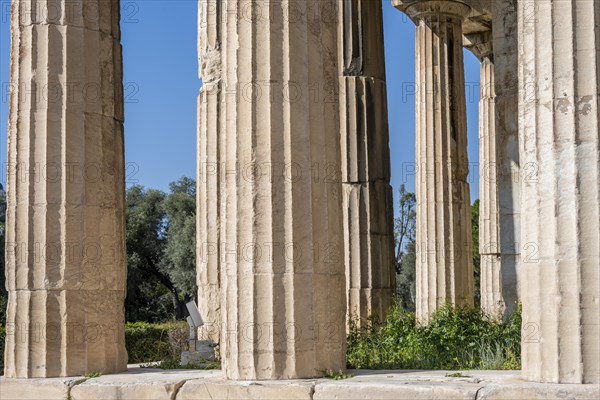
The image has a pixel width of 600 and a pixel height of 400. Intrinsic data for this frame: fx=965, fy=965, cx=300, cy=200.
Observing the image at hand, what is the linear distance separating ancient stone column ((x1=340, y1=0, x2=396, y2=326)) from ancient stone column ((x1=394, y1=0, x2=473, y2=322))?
150 centimetres

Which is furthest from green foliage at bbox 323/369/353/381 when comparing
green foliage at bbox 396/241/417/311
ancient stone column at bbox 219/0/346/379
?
green foliage at bbox 396/241/417/311

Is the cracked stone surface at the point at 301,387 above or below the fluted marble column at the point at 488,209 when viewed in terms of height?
below

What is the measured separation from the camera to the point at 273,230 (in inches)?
495

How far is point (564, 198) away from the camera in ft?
35.3

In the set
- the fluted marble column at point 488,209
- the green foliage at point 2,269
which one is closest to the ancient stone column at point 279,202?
the fluted marble column at point 488,209

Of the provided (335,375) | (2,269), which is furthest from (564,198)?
(2,269)

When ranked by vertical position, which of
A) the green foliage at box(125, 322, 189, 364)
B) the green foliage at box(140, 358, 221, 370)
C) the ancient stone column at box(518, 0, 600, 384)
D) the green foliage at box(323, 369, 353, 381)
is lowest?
the green foliage at box(125, 322, 189, 364)

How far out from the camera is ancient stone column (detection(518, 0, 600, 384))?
1056 cm

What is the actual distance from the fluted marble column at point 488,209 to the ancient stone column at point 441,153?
204 centimetres

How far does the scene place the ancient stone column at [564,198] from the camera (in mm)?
10562

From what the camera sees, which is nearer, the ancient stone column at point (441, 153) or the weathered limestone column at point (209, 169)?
the weathered limestone column at point (209, 169)

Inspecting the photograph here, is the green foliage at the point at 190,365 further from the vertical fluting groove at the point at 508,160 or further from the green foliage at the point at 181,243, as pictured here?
the green foliage at the point at 181,243

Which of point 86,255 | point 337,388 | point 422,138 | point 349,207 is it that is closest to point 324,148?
point 337,388

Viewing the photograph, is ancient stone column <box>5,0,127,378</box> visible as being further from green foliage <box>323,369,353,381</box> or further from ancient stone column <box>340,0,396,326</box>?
ancient stone column <box>340,0,396,326</box>
